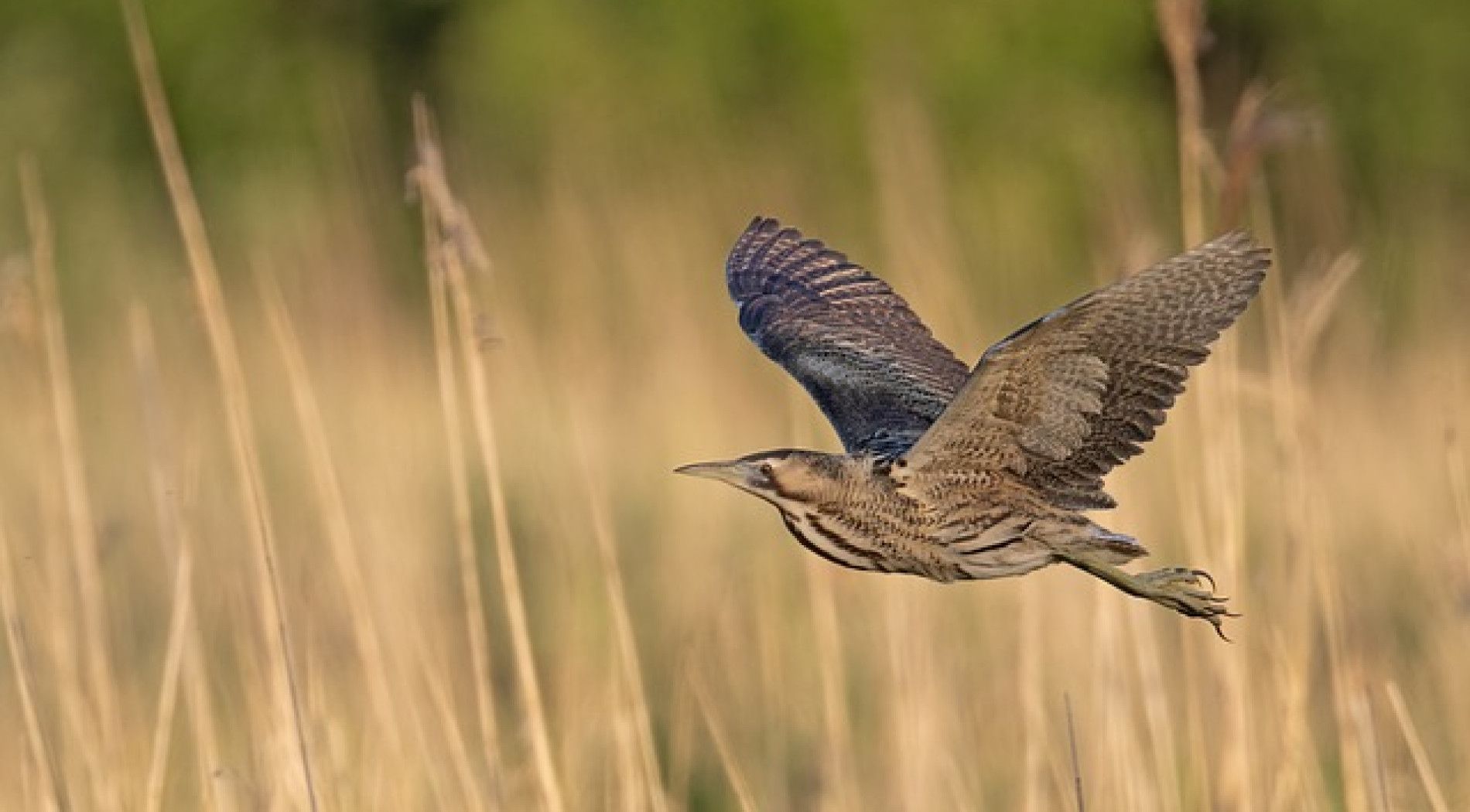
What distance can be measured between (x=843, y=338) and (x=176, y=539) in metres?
0.90

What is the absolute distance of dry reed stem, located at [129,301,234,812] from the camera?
3166 millimetres

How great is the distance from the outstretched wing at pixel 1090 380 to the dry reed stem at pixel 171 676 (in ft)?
2.83

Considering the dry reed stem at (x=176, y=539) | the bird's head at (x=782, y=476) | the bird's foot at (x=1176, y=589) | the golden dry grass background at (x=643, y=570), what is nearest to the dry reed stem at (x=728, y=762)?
the golden dry grass background at (x=643, y=570)

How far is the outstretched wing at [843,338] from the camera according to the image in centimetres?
333

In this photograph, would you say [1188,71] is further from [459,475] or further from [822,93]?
[822,93]

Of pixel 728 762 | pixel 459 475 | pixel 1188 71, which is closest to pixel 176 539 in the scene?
pixel 459 475

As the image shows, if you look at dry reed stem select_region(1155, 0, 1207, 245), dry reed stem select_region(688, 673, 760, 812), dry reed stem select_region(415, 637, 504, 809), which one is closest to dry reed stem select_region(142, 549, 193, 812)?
dry reed stem select_region(415, 637, 504, 809)

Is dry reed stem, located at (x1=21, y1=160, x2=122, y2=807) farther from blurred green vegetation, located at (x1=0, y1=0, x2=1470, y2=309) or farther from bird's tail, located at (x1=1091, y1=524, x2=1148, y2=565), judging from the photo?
blurred green vegetation, located at (x1=0, y1=0, x2=1470, y2=309)

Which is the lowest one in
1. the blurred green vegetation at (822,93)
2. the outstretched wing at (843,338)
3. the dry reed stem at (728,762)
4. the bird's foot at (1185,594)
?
the dry reed stem at (728,762)

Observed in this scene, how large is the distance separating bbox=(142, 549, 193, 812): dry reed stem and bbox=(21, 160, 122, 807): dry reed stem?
5cm

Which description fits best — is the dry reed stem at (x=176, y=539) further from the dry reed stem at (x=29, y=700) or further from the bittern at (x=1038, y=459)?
the bittern at (x=1038, y=459)

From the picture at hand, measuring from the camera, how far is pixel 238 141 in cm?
1249

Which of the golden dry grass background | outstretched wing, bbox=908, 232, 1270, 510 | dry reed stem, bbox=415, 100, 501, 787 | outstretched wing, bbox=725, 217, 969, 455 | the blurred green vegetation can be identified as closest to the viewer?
outstretched wing, bbox=908, 232, 1270, 510

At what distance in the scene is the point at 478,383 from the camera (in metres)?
2.98
